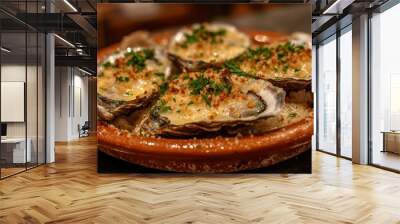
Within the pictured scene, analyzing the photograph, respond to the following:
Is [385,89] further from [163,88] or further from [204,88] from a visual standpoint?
[163,88]

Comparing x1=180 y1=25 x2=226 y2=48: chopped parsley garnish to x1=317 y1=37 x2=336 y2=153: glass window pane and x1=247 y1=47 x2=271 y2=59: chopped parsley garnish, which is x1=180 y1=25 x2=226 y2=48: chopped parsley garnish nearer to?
x1=247 y1=47 x2=271 y2=59: chopped parsley garnish

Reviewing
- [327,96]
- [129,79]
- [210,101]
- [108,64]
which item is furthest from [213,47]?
[327,96]

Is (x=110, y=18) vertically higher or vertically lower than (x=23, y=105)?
higher

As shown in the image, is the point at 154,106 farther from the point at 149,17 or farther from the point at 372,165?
the point at 372,165

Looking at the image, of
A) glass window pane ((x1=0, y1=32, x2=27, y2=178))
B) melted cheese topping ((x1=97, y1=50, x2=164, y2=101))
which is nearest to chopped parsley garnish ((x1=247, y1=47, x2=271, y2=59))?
melted cheese topping ((x1=97, y1=50, x2=164, y2=101))

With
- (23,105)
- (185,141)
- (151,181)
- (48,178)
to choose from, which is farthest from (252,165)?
(23,105)

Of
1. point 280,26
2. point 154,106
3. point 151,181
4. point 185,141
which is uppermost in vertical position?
point 280,26

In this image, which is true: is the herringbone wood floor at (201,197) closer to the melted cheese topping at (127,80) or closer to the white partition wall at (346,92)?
the melted cheese topping at (127,80)
